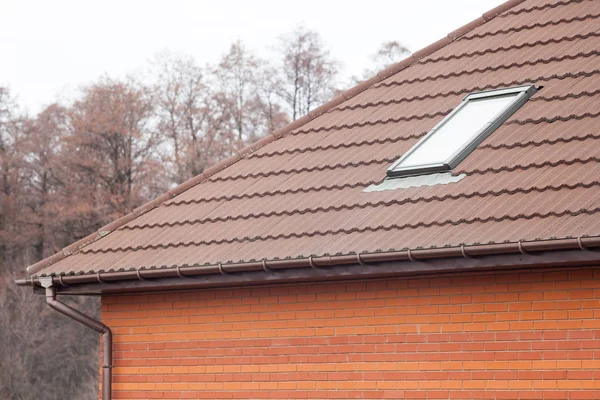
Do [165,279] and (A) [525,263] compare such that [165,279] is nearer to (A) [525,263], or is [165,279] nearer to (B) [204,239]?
(B) [204,239]

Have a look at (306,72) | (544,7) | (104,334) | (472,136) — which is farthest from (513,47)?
(306,72)

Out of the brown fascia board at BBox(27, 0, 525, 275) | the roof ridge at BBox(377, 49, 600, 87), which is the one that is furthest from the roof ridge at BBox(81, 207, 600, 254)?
the roof ridge at BBox(377, 49, 600, 87)

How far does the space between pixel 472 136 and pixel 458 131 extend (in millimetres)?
185

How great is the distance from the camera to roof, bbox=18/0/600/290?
7.16 metres

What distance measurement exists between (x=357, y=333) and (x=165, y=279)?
5.09ft

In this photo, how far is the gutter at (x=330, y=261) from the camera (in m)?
6.44

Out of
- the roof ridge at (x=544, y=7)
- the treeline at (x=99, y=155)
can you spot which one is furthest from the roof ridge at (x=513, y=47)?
the treeline at (x=99, y=155)

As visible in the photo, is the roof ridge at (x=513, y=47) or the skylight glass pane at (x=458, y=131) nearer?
the skylight glass pane at (x=458, y=131)

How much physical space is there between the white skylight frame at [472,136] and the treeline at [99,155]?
2888 cm

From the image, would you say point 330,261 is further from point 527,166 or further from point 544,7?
point 544,7

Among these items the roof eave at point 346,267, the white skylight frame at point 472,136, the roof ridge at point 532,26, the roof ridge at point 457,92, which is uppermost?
the roof ridge at point 532,26

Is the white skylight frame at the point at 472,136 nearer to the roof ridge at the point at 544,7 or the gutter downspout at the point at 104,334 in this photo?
the roof ridge at the point at 544,7

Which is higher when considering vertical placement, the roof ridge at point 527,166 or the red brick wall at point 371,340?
the roof ridge at point 527,166

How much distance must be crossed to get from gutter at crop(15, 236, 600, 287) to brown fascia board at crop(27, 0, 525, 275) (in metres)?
0.59
